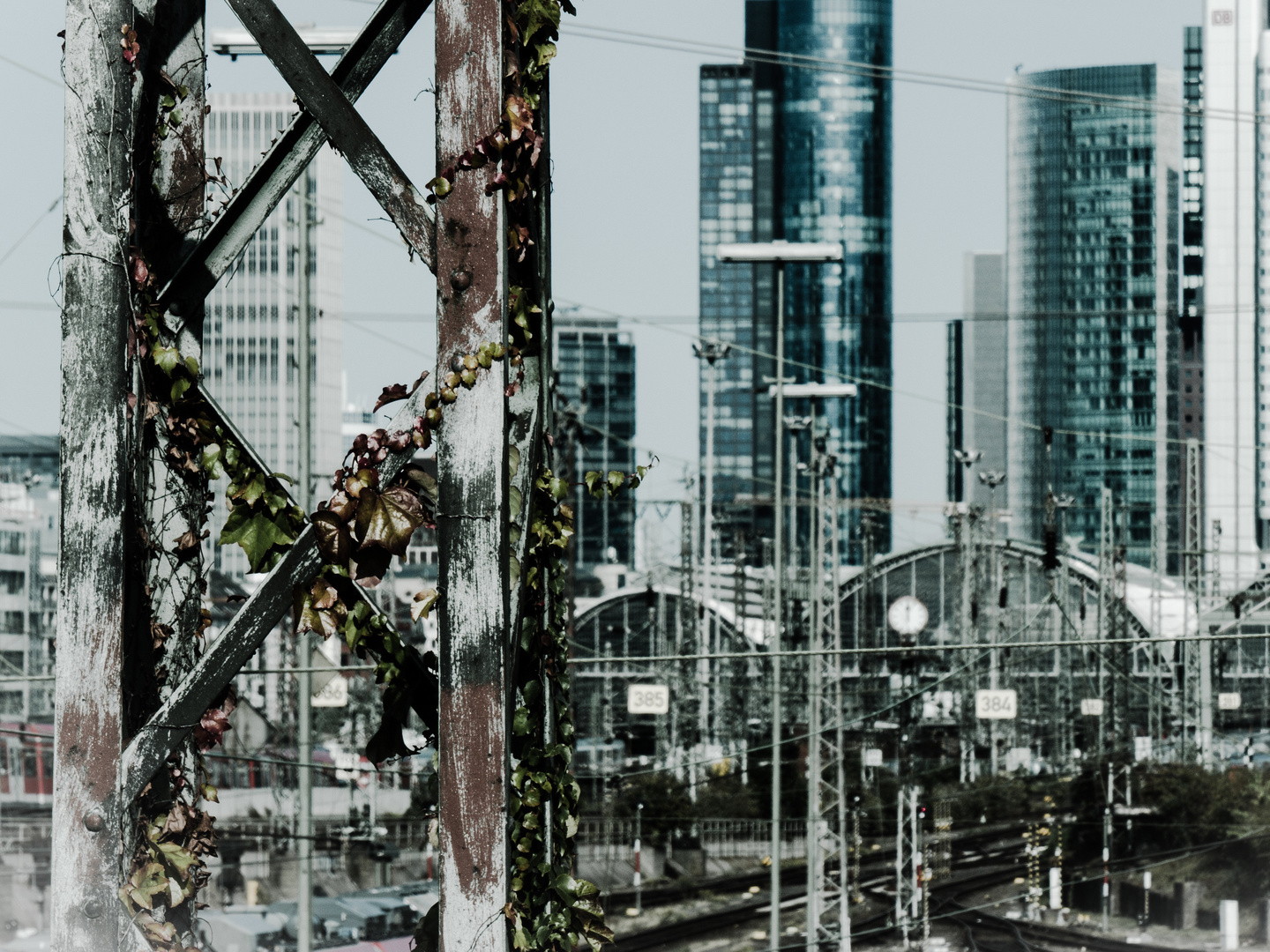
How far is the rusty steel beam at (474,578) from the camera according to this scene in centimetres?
274

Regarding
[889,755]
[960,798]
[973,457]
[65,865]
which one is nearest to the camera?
[65,865]

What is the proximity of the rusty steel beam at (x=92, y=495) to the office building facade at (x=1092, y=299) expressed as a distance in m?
153

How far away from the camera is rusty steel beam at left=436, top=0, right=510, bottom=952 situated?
8.99 ft

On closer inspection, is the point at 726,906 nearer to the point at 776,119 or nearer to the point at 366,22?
the point at 366,22

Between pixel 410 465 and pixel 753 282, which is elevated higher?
pixel 753 282

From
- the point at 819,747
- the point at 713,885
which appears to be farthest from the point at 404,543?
the point at 713,885

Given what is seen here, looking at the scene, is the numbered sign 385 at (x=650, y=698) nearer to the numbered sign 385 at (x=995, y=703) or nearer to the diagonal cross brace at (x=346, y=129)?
the numbered sign 385 at (x=995, y=703)

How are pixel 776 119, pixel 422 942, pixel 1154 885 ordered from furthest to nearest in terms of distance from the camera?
pixel 776 119
pixel 1154 885
pixel 422 942

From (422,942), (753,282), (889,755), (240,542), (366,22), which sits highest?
(753,282)

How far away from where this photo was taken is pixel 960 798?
4997 centimetres

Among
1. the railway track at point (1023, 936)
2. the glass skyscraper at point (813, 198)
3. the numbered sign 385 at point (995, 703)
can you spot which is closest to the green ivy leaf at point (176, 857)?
the railway track at point (1023, 936)

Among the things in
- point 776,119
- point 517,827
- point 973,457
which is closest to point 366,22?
point 517,827

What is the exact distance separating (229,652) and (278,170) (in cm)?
83

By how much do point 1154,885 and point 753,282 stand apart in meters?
152
